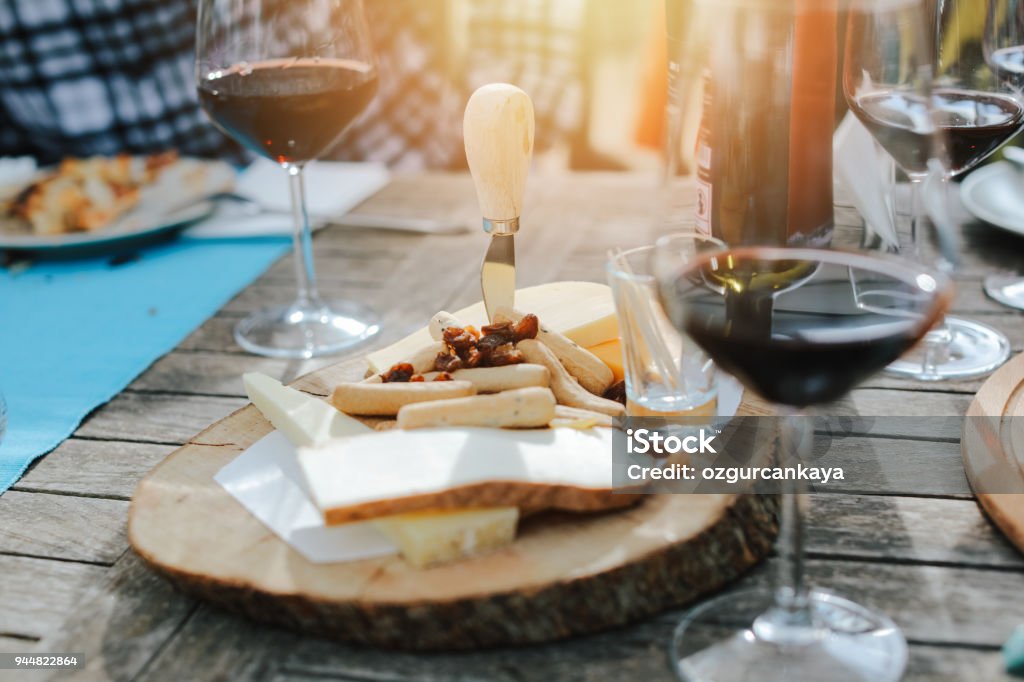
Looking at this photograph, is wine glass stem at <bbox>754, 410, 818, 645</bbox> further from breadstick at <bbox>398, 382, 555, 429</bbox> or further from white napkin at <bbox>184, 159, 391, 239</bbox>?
white napkin at <bbox>184, 159, 391, 239</bbox>

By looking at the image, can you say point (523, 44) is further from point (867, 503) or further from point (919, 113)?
point (867, 503)

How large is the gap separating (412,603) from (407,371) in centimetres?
28

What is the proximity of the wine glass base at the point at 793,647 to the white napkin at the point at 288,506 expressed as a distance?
19cm

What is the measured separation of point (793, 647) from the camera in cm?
60

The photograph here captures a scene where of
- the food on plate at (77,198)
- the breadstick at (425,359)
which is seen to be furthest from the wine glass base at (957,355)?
the food on plate at (77,198)

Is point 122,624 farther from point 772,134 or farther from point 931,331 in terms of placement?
point 931,331

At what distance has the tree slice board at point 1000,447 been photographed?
725 millimetres

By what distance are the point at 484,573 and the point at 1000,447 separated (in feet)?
1.41

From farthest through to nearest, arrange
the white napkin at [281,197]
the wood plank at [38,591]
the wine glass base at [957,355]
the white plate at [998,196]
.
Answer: the white napkin at [281,197], the white plate at [998,196], the wine glass base at [957,355], the wood plank at [38,591]

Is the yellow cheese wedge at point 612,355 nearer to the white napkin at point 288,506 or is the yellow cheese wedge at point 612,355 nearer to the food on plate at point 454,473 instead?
the food on plate at point 454,473

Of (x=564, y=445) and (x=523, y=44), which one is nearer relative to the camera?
(x=564, y=445)

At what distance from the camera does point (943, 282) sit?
60 centimetres

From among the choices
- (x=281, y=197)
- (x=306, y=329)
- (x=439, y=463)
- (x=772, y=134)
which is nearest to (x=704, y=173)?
(x=772, y=134)

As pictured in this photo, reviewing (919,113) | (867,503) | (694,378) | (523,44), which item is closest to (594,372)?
(694,378)
